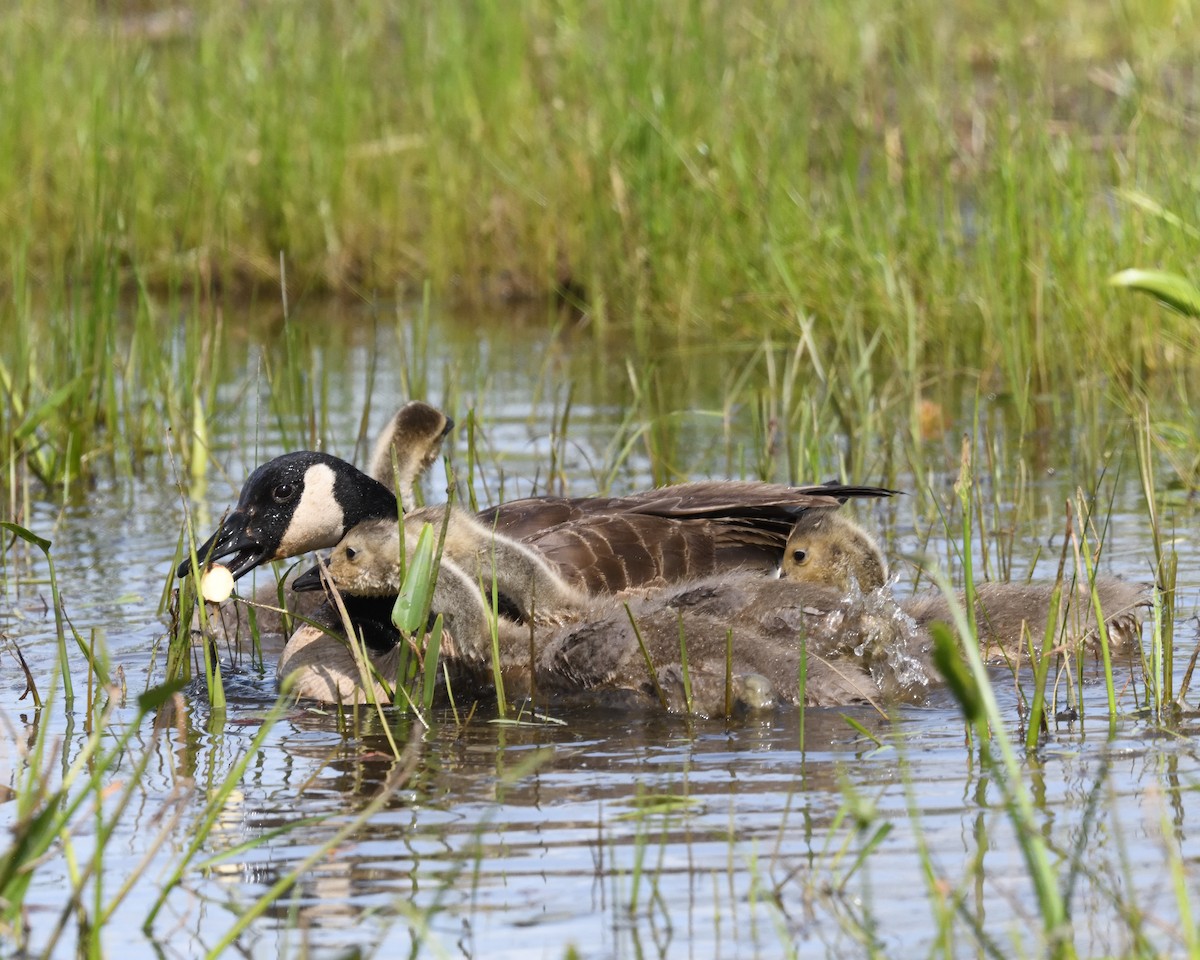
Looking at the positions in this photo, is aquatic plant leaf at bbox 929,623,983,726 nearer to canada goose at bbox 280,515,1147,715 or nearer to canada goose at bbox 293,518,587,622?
canada goose at bbox 280,515,1147,715

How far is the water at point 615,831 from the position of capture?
3404mm

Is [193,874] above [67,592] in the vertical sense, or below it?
below

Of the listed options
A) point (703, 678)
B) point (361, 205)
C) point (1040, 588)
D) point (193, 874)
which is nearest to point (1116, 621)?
point (1040, 588)

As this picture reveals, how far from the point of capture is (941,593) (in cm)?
564

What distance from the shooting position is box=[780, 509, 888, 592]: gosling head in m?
5.60

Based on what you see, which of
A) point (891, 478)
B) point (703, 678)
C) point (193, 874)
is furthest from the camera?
point (891, 478)

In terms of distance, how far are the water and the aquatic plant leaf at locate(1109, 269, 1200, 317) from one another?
96 cm

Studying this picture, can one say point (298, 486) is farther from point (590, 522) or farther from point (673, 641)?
point (673, 641)

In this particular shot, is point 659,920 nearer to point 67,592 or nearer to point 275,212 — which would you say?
point 67,592

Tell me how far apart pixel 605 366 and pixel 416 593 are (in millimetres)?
5966

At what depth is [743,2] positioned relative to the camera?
1266 centimetres

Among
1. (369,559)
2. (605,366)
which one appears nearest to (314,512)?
(369,559)

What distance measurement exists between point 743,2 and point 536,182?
6.01 feet

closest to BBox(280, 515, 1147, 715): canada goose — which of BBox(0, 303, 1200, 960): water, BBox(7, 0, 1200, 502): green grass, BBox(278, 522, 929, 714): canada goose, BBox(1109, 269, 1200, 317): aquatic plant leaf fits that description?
BBox(278, 522, 929, 714): canada goose
